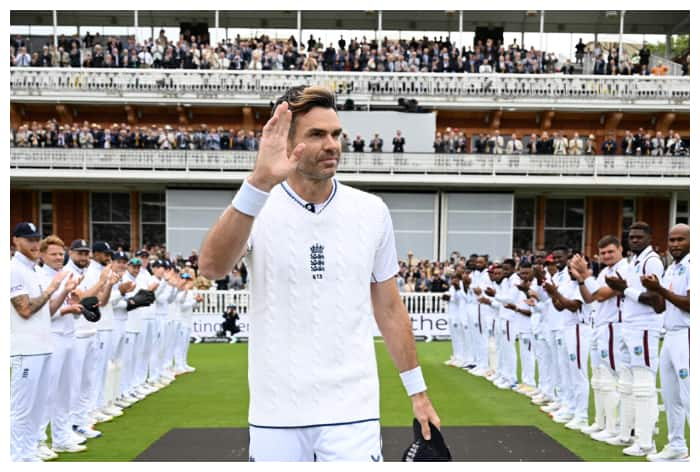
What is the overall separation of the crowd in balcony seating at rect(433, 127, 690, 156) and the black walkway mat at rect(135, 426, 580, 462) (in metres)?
23.8

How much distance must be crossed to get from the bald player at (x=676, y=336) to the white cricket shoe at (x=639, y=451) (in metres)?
0.39

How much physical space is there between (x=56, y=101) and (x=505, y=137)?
21147 mm

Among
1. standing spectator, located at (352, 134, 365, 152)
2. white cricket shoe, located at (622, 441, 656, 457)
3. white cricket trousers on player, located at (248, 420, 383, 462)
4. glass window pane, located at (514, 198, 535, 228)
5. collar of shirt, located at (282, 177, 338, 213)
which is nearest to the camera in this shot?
white cricket trousers on player, located at (248, 420, 383, 462)

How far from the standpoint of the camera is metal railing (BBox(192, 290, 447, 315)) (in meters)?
21.6

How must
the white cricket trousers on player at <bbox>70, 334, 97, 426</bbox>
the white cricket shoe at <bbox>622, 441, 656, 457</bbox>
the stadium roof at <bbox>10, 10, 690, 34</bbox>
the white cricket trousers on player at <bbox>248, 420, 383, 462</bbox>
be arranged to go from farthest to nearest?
the stadium roof at <bbox>10, 10, 690, 34</bbox> < the white cricket trousers on player at <bbox>70, 334, 97, 426</bbox> < the white cricket shoe at <bbox>622, 441, 656, 457</bbox> < the white cricket trousers on player at <bbox>248, 420, 383, 462</bbox>

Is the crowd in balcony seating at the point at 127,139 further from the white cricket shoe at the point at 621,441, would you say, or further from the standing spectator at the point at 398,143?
the white cricket shoe at the point at 621,441

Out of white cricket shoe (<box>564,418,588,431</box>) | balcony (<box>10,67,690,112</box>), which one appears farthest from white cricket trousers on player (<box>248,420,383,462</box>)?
balcony (<box>10,67,690,112</box>)

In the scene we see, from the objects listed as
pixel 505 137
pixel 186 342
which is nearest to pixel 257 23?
pixel 505 137

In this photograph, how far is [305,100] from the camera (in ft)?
10.4

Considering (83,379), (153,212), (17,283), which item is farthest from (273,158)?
(153,212)

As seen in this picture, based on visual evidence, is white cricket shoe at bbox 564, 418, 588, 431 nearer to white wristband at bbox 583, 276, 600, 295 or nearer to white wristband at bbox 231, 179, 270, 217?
white wristband at bbox 583, 276, 600, 295

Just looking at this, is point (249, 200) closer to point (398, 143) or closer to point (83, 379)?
point (83, 379)

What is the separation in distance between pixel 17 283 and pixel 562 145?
94.5 ft

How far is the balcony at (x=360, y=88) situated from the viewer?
3322cm
